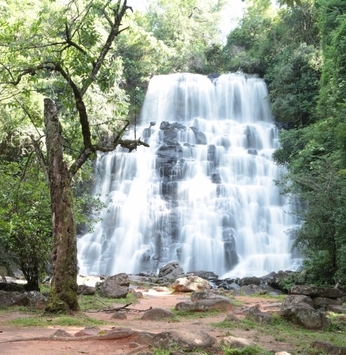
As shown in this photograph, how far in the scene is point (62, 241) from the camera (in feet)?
25.1

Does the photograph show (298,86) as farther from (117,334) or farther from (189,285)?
(117,334)

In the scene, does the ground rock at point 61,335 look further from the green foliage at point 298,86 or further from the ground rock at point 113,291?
the green foliage at point 298,86

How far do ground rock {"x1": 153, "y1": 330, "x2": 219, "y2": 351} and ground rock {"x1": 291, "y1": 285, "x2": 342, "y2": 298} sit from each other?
567 cm

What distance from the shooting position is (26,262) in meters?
10.8

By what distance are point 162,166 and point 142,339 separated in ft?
70.2

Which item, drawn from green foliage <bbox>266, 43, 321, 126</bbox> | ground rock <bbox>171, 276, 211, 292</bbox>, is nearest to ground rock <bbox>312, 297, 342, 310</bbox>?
ground rock <bbox>171, 276, 211, 292</bbox>

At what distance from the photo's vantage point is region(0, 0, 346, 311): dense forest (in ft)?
27.5

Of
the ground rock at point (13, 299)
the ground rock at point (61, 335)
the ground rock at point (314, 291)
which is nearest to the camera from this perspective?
the ground rock at point (61, 335)

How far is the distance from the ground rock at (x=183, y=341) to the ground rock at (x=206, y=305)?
389cm

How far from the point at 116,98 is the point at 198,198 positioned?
12.6 metres

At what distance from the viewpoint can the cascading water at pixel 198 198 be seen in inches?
867

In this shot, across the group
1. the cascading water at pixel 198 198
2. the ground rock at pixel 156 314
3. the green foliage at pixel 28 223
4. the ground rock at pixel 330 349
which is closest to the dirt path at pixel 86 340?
the ground rock at pixel 156 314

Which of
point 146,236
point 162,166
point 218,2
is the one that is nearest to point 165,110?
point 162,166

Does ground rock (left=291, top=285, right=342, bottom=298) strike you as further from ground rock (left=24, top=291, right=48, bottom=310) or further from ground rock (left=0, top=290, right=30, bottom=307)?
ground rock (left=0, top=290, right=30, bottom=307)
